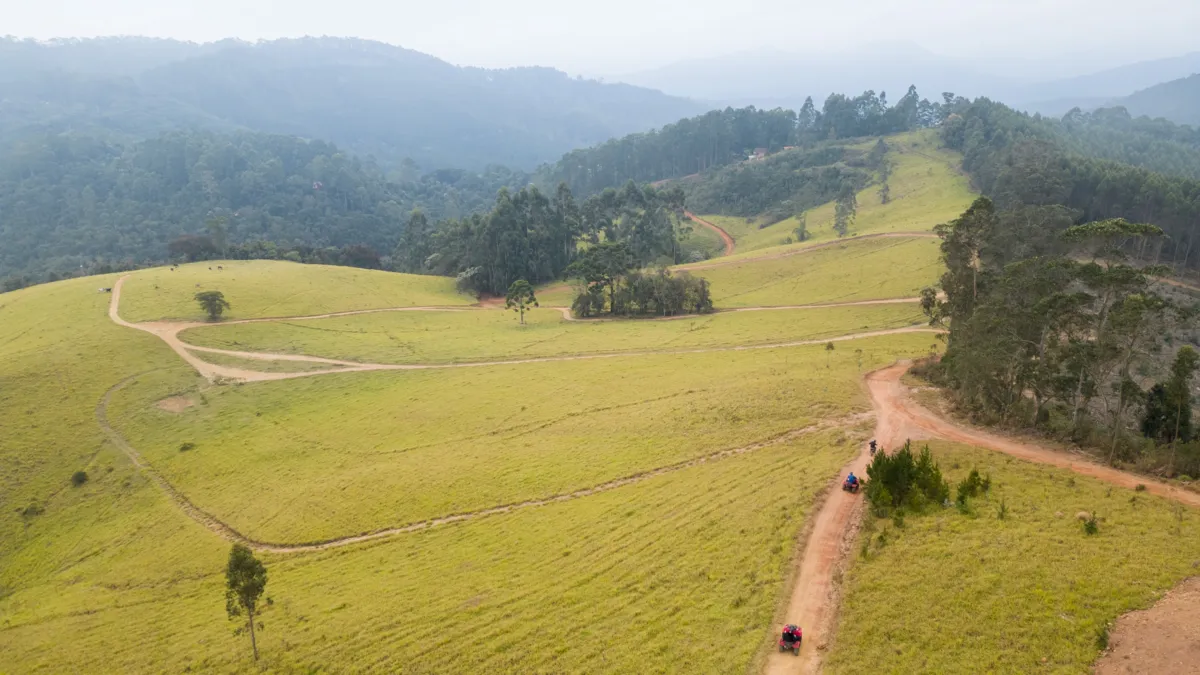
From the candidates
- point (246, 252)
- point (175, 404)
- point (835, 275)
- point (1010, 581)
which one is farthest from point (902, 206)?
point (246, 252)

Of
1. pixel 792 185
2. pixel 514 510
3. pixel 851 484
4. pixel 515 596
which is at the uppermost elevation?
pixel 792 185

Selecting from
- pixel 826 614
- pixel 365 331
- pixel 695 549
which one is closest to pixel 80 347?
pixel 365 331

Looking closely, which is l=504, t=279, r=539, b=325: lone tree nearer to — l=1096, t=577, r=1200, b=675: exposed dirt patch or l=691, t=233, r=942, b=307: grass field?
l=691, t=233, r=942, b=307: grass field

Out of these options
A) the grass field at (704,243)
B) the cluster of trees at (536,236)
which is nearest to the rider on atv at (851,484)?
the cluster of trees at (536,236)

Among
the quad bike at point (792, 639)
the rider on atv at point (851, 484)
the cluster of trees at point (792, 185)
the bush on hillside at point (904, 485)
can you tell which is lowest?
the quad bike at point (792, 639)

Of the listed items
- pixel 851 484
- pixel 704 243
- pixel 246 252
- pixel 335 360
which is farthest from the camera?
pixel 704 243

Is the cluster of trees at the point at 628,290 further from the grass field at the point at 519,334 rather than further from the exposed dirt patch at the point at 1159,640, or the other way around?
the exposed dirt patch at the point at 1159,640

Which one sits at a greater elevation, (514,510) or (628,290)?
(628,290)

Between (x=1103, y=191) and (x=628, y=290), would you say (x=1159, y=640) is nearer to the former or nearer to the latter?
(x=628, y=290)
